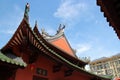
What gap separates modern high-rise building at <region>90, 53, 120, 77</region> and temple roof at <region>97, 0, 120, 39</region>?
50.5 m

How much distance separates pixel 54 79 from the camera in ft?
28.9

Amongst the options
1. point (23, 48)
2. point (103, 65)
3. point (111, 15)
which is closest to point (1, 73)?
point (23, 48)

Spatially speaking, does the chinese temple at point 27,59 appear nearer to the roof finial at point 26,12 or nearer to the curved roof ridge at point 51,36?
the roof finial at point 26,12

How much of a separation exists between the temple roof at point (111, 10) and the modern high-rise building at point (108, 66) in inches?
1990

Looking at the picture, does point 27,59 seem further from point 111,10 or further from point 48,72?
point 111,10

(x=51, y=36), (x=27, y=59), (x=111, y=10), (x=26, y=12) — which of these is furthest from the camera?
(x=51, y=36)

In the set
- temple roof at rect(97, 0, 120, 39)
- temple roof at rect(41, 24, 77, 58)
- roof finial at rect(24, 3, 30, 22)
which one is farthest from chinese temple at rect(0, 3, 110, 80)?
temple roof at rect(41, 24, 77, 58)

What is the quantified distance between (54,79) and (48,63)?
82cm

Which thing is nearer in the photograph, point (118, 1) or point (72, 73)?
point (118, 1)

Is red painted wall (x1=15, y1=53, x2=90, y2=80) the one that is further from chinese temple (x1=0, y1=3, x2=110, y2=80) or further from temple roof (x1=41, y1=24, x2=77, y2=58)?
Result: temple roof (x1=41, y1=24, x2=77, y2=58)

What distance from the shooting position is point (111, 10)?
2.78m

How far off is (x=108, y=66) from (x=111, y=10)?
53.8 metres

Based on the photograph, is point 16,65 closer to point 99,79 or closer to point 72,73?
point 72,73

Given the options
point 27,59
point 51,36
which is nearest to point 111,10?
point 27,59
